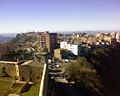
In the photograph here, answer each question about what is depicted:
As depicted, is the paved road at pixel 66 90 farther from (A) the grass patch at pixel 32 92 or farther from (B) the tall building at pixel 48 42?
(B) the tall building at pixel 48 42

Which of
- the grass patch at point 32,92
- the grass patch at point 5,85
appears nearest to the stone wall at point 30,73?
the grass patch at point 5,85

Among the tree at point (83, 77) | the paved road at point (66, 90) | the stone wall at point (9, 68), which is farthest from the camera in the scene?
the tree at point (83, 77)

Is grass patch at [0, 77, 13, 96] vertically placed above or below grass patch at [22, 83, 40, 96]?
below

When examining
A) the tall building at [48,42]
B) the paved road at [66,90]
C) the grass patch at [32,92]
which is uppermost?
the grass patch at [32,92]

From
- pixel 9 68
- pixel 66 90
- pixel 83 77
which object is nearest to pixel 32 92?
pixel 9 68

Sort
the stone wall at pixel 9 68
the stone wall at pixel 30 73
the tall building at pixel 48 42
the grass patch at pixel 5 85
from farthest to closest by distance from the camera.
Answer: the tall building at pixel 48 42 < the stone wall at pixel 9 68 < the stone wall at pixel 30 73 < the grass patch at pixel 5 85

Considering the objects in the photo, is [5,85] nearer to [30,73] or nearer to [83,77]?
[30,73]

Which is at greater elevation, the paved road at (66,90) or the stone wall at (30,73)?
the stone wall at (30,73)

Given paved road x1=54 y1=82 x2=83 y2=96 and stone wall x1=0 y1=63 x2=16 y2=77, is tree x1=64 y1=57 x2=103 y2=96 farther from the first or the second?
stone wall x1=0 y1=63 x2=16 y2=77

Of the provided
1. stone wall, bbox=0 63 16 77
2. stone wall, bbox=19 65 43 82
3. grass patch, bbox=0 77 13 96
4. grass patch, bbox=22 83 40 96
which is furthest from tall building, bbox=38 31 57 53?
grass patch, bbox=22 83 40 96

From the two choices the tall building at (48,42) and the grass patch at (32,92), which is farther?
the tall building at (48,42)

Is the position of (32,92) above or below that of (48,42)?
above

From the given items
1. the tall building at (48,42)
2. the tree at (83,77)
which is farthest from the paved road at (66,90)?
the tall building at (48,42)

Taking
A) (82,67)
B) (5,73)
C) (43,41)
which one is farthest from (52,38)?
(5,73)
